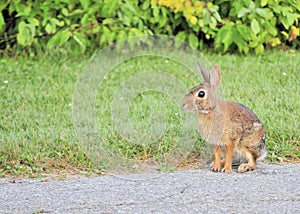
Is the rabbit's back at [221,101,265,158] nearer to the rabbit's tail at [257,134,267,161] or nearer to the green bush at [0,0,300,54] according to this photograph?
the rabbit's tail at [257,134,267,161]

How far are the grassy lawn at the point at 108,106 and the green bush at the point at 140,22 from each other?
246 millimetres

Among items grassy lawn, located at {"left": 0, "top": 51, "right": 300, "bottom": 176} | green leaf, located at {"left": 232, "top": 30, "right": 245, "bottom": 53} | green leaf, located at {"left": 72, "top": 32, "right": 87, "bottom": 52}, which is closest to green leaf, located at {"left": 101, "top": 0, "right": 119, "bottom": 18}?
green leaf, located at {"left": 72, "top": 32, "right": 87, "bottom": 52}

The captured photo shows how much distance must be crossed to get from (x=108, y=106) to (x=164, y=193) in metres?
2.12

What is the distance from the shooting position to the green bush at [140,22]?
7727 millimetres

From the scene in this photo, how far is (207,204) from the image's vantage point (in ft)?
13.2

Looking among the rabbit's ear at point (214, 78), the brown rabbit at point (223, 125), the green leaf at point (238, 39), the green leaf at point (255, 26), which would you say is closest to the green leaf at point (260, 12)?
the green leaf at point (255, 26)

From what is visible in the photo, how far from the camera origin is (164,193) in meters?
4.26

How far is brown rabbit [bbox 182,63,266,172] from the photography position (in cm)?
463

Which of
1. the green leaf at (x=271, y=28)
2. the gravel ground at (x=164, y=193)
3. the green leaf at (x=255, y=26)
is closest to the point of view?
the gravel ground at (x=164, y=193)

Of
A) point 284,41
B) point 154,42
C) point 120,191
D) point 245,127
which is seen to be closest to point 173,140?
point 245,127

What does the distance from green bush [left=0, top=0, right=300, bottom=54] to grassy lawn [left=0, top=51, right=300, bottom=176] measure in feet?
0.81

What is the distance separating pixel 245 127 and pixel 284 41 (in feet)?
13.6

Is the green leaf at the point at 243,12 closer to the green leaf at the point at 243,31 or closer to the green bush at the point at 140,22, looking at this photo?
the green bush at the point at 140,22

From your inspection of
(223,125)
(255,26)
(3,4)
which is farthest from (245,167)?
(3,4)
